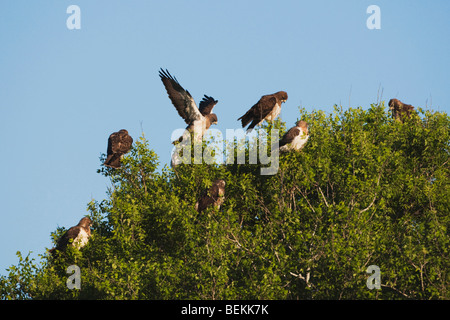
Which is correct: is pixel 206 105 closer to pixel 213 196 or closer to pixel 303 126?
pixel 303 126

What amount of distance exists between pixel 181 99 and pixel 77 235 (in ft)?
21.3

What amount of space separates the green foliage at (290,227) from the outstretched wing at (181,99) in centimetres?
354

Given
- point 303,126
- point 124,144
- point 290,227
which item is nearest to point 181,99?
point 124,144

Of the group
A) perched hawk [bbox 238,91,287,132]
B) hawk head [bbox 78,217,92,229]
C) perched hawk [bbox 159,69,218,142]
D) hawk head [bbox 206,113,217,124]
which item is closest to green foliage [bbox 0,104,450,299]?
hawk head [bbox 78,217,92,229]

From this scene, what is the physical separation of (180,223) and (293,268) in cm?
418

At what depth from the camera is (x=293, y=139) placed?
1966 cm

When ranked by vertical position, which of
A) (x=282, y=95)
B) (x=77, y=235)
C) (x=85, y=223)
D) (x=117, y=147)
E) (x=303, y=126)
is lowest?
(x=77, y=235)

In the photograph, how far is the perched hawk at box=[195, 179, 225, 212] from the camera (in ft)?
61.3

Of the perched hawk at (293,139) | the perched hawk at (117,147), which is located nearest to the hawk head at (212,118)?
the perched hawk at (117,147)

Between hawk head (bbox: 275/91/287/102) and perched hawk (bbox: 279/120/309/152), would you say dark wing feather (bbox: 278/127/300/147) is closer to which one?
perched hawk (bbox: 279/120/309/152)

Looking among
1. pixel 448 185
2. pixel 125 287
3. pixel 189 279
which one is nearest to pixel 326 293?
pixel 189 279

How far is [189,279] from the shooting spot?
50.7 feet

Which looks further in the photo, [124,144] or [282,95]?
[282,95]
